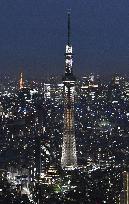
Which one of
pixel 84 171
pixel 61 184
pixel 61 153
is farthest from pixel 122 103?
pixel 61 184

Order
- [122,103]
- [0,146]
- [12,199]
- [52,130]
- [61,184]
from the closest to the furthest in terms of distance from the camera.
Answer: [12,199] → [61,184] → [0,146] → [52,130] → [122,103]

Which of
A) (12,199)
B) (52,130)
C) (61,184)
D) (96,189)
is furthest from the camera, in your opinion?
(52,130)

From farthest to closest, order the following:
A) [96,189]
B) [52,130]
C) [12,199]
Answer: [52,130]
[96,189]
[12,199]

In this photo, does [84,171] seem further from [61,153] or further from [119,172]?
[61,153]

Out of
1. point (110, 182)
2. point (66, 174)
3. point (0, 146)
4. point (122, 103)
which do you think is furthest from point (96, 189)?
point (122, 103)

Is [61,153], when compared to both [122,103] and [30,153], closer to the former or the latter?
[30,153]

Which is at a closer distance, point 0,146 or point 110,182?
point 110,182

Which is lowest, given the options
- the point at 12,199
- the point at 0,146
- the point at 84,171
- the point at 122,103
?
the point at 12,199

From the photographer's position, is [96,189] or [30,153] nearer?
[96,189]

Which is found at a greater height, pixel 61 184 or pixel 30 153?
pixel 30 153
